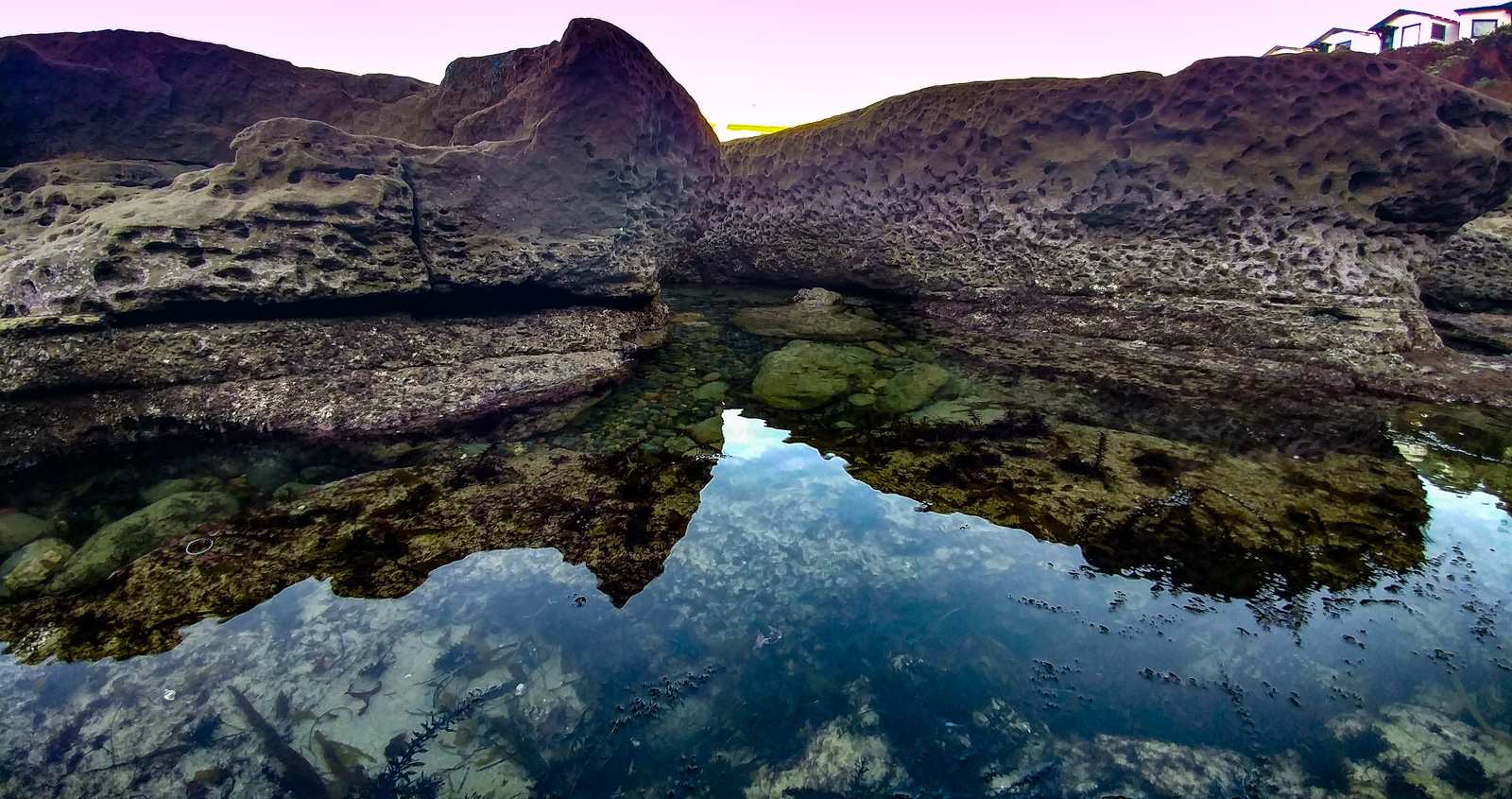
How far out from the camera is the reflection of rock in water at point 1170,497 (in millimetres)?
3402

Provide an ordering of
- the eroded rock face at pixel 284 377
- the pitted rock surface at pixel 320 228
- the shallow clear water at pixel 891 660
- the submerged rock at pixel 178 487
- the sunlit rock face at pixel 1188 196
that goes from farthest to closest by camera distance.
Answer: the sunlit rock face at pixel 1188 196 → the pitted rock surface at pixel 320 228 → the eroded rock face at pixel 284 377 → the submerged rock at pixel 178 487 → the shallow clear water at pixel 891 660

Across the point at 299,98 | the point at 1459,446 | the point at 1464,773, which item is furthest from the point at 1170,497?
the point at 299,98

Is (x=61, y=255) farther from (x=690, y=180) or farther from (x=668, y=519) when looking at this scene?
(x=690, y=180)

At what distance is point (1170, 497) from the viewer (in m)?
4.01

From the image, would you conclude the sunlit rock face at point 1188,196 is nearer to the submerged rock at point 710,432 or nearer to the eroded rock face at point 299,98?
the eroded rock face at point 299,98

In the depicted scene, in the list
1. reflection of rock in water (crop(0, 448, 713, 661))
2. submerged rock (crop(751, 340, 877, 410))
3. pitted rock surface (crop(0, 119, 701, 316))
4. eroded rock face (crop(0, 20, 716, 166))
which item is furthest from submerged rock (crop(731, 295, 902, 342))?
reflection of rock in water (crop(0, 448, 713, 661))

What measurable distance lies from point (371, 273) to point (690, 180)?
4.66 meters

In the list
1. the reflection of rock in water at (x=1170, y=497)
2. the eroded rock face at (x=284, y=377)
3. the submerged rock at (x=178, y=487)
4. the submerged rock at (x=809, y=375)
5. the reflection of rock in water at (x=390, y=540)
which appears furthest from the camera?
the submerged rock at (x=809, y=375)

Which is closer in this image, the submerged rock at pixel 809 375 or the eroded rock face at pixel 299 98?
the submerged rock at pixel 809 375

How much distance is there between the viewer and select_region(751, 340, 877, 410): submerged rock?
233 inches

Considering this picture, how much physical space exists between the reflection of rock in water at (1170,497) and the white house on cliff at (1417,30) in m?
34.3

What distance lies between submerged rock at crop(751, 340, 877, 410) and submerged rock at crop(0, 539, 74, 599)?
466 centimetres

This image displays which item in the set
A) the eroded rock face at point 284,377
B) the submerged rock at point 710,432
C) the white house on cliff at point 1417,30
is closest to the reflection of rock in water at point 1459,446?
the submerged rock at point 710,432

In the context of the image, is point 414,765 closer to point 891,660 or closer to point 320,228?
point 891,660
